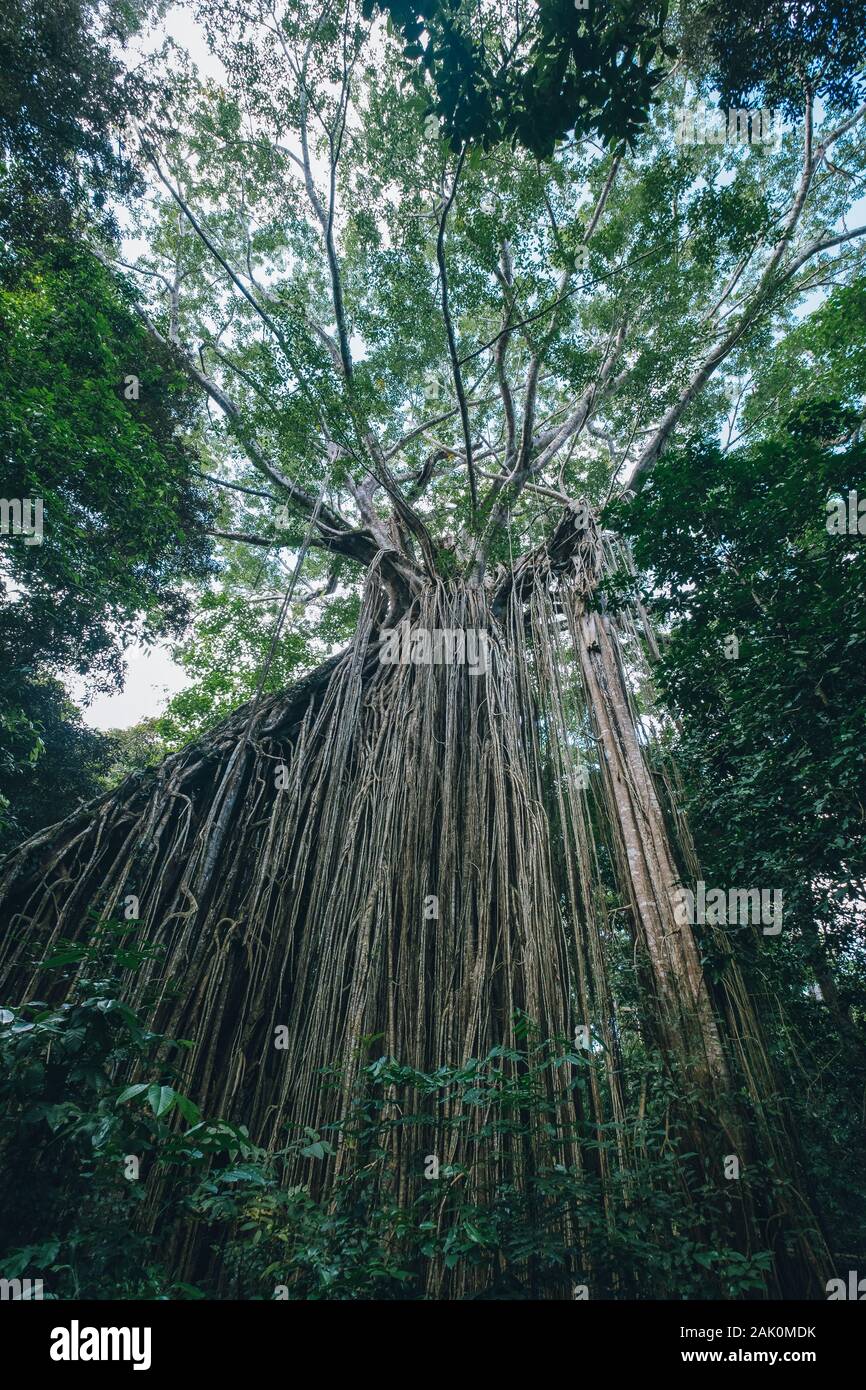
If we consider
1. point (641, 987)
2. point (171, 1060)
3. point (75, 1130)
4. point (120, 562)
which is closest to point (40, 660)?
point (120, 562)

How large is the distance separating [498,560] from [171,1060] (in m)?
4.94

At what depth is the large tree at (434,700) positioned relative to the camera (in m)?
2.81

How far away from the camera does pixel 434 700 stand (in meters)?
4.14

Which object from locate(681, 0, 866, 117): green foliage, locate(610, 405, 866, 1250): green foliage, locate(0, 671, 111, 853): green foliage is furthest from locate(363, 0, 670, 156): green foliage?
locate(0, 671, 111, 853): green foliage

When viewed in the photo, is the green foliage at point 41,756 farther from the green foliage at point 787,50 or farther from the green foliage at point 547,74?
the green foliage at point 787,50

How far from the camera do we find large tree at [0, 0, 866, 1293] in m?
2.81

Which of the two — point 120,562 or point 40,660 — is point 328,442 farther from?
point 40,660

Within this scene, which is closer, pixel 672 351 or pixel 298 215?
pixel 672 351

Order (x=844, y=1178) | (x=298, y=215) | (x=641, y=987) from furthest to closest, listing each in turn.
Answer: (x=298, y=215), (x=641, y=987), (x=844, y=1178)

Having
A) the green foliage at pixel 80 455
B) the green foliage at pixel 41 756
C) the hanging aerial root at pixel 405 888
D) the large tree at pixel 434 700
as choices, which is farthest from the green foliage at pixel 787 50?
the green foliage at pixel 41 756

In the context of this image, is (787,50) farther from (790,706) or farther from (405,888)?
(405,888)

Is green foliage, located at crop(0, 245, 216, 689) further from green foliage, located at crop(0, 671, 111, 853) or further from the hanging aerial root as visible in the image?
the hanging aerial root

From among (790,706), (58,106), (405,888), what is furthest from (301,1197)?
(58,106)

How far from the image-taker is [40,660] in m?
5.40
